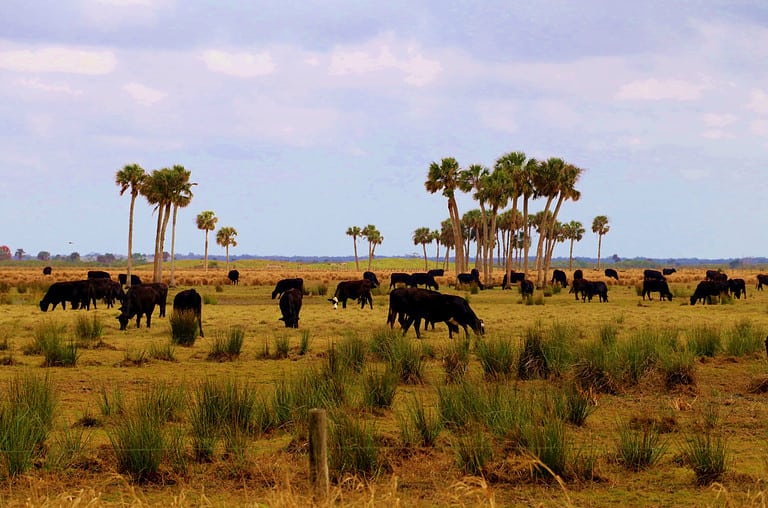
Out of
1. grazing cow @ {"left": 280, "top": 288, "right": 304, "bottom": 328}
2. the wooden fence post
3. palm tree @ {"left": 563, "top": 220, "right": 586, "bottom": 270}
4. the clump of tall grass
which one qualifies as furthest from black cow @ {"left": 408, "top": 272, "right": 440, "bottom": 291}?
palm tree @ {"left": 563, "top": 220, "right": 586, "bottom": 270}

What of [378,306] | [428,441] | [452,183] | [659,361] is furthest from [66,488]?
[452,183]

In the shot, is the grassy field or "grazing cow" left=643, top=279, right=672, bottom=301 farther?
"grazing cow" left=643, top=279, right=672, bottom=301

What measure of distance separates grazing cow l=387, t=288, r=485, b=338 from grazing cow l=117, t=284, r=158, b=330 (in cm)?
874

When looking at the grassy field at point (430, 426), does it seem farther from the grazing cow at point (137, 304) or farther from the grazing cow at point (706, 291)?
the grazing cow at point (706, 291)

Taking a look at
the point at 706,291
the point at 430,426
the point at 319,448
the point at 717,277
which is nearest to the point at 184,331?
the point at 430,426

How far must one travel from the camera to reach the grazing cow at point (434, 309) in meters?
22.6

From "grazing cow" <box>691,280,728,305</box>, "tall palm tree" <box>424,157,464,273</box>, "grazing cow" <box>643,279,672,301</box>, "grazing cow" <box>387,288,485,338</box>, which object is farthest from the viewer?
"tall palm tree" <box>424,157,464,273</box>

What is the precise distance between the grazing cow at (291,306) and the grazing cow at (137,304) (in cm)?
451

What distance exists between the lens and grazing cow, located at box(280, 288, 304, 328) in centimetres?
2661

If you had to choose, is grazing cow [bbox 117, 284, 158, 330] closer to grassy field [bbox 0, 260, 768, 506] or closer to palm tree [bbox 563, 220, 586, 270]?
grassy field [bbox 0, 260, 768, 506]

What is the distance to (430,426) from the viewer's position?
1068 cm

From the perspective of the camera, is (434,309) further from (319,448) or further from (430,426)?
(319,448)

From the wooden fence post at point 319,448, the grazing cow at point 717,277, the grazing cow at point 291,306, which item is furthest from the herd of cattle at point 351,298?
the wooden fence post at point 319,448

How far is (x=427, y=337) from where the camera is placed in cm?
2362
